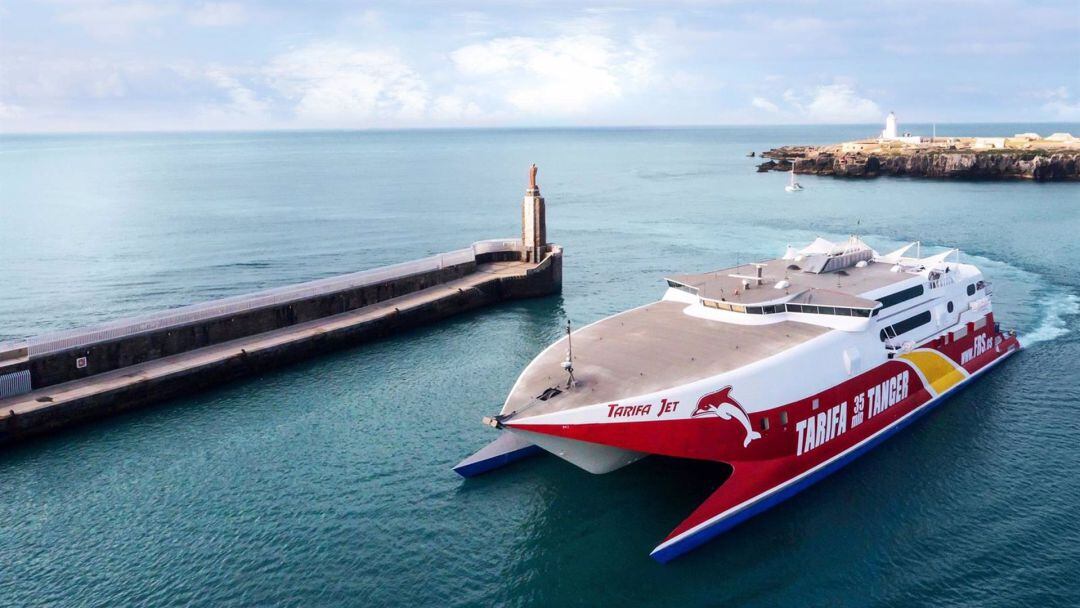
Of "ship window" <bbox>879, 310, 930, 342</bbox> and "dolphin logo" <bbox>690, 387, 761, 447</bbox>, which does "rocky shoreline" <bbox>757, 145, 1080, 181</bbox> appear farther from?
"dolphin logo" <bbox>690, 387, 761, 447</bbox>

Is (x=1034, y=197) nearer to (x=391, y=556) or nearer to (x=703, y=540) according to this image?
(x=703, y=540)

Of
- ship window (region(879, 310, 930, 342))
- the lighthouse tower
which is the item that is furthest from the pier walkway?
ship window (region(879, 310, 930, 342))

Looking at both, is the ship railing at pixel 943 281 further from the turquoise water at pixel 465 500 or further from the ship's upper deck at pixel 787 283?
the turquoise water at pixel 465 500

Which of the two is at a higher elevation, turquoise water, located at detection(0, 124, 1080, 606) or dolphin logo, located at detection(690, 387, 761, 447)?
dolphin logo, located at detection(690, 387, 761, 447)

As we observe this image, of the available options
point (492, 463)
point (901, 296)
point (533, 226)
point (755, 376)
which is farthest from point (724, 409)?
point (533, 226)

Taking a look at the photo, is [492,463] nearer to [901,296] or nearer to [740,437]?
[740,437]

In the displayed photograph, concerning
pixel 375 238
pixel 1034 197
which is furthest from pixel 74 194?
pixel 1034 197
